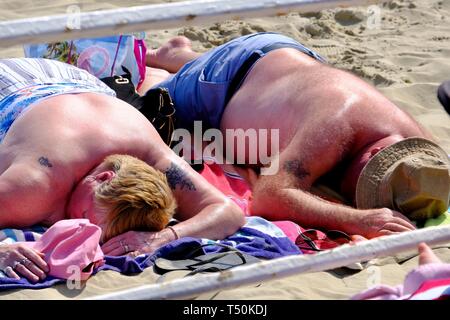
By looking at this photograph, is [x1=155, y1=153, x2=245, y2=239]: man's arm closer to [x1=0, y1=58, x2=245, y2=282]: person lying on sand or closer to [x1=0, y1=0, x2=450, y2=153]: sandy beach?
[x1=0, y1=58, x2=245, y2=282]: person lying on sand

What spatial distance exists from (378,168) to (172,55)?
1726mm

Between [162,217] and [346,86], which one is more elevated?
[346,86]

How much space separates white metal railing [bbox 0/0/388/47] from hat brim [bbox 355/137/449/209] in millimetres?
1040

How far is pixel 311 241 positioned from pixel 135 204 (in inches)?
25.9

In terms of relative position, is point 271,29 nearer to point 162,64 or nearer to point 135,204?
point 162,64

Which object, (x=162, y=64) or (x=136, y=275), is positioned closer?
(x=136, y=275)

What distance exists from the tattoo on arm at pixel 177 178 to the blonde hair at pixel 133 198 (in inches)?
6.5

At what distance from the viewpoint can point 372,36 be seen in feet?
19.1

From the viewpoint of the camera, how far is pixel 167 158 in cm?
357

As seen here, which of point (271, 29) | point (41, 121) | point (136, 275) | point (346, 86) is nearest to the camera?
point (136, 275)

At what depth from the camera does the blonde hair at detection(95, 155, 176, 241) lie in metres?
3.23

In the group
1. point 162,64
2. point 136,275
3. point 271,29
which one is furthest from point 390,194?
point 271,29

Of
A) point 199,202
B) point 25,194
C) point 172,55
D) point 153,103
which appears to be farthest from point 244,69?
point 25,194

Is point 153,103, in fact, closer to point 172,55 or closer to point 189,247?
point 172,55
